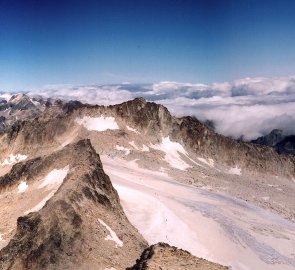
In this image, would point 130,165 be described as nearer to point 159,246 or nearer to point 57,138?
point 57,138

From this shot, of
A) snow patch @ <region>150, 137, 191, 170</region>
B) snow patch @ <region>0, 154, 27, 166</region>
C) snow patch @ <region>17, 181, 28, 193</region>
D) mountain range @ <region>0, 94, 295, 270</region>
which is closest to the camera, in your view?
mountain range @ <region>0, 94, 295, 270</region>

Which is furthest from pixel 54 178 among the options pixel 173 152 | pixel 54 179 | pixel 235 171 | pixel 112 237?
pixel 235 171

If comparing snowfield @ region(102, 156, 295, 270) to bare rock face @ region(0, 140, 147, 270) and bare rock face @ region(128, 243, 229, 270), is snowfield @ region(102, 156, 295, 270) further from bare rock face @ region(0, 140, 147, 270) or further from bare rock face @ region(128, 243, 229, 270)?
bare rock face @ region(128, 243, 229, 270)

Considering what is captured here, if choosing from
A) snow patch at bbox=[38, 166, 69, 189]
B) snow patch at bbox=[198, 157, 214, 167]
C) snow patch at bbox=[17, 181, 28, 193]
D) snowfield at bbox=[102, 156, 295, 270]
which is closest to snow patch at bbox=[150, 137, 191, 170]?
snow patch at bbox=[198, 157, 214, 167]

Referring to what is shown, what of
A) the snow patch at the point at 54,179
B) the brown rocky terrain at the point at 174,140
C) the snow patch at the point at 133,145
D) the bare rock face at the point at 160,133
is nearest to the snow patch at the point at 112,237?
the snow patch at the point at 54,179

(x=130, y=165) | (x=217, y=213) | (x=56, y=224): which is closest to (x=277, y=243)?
(x=217, y=213)

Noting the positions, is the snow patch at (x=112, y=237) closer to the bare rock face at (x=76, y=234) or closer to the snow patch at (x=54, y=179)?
the bare rock face at (x=76, y=234)
